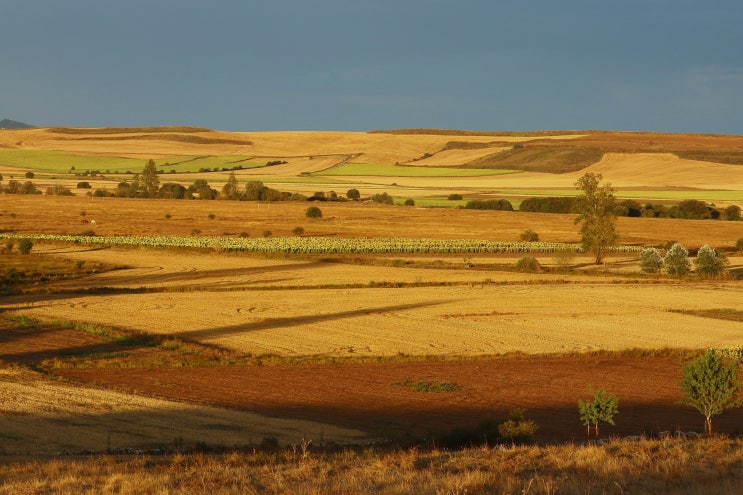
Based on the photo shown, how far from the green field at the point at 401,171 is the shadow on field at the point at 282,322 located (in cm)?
11546

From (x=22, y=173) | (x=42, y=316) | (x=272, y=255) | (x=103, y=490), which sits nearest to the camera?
(x=103, y=490)

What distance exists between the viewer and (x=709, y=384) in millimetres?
19469

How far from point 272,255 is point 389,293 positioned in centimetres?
1802

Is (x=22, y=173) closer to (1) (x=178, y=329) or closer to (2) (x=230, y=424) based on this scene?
(1) (x=178, y=329)

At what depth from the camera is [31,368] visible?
85.9ft

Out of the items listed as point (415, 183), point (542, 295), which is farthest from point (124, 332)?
point (415, 183)

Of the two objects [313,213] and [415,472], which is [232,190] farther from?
[415,472]

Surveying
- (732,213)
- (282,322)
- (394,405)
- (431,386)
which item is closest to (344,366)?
(431,386)

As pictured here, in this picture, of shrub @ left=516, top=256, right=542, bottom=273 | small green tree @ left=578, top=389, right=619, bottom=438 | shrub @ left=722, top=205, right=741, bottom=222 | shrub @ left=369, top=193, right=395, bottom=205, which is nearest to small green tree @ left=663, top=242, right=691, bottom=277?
shrub @ left=516, top=256, right=542, bottom=273

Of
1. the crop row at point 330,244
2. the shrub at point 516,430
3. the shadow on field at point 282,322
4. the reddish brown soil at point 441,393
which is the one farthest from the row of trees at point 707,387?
the crop row at point 330,244

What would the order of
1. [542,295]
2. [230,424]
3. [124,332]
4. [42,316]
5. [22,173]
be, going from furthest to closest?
1. [22,173]
2. [542,295]
3. [42,316]
4. [124,332]
5. [230,424]

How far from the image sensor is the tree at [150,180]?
120375 mm

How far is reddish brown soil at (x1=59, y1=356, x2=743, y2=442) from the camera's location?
20766 millimetres

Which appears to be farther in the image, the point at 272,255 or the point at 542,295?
the point at 272,255
